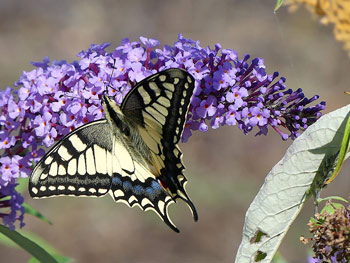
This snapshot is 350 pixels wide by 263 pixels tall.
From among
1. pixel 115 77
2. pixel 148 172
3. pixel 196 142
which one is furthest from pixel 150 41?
pixel 196 142

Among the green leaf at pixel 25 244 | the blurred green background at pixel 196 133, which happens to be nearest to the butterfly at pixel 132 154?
the green leaf at pixel 25 244

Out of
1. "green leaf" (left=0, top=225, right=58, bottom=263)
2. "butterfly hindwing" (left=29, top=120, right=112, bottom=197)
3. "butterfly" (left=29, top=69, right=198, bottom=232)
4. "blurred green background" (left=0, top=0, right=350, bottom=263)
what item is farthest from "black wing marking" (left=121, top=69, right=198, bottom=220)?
"blurred green background" (left=0, top=0, right=350, bottom=263)

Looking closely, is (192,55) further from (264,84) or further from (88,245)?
(88,245)

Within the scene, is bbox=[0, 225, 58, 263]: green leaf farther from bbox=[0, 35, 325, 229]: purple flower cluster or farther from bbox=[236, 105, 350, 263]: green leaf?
bbox=[236, 105, 350, 263]: green leaf

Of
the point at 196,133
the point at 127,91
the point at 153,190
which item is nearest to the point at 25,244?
the point at 153,190

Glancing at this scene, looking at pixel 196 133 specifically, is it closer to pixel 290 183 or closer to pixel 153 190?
pixel 153 190

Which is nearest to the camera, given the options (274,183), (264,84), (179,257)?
(274,183)

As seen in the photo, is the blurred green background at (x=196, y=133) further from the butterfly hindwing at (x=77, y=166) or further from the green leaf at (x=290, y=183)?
the green leaf at (x=290, y=183)
